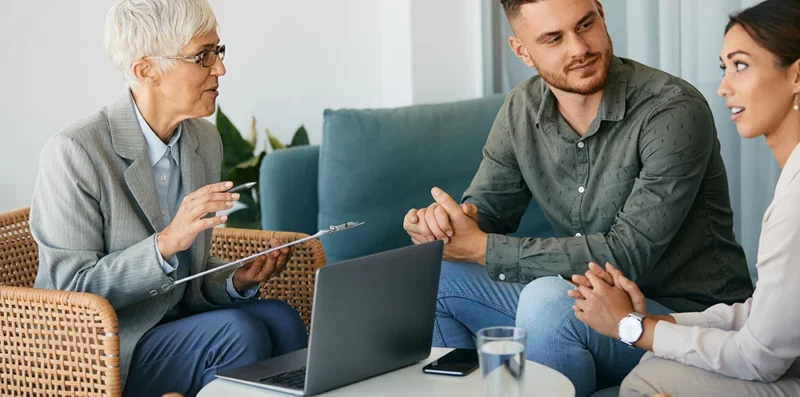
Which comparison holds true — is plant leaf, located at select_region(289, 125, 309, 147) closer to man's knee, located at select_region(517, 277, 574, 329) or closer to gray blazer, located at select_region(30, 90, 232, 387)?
Result: gray blazer, located at select_region(30, 90, 232, 387)

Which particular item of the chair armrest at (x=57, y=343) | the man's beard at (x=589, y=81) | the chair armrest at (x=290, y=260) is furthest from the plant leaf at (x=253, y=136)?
the chair armrest at (x=57, y=343)

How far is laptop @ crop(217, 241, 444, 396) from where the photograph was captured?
58.9 inches

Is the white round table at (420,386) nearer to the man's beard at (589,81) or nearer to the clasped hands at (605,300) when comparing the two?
the clasped hands at (605,300)

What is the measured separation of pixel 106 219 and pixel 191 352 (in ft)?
1.02

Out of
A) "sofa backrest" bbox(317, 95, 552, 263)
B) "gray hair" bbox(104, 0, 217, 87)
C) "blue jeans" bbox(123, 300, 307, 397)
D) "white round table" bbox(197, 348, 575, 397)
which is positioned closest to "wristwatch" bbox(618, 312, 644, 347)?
"white round table" bbox(197, 348, 575, 397)

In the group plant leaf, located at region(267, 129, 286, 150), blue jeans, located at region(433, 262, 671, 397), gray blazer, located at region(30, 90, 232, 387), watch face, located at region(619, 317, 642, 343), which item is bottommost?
blue jeans, located at region(433, 262, 671, 397)

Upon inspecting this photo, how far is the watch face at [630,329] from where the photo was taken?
5.37 ft

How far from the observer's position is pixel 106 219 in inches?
74.6

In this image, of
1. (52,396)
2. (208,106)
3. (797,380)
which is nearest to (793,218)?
(797,380)

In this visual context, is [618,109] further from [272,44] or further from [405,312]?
[272,44]

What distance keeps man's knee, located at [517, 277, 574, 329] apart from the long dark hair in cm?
60

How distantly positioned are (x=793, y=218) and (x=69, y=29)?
2665 mm

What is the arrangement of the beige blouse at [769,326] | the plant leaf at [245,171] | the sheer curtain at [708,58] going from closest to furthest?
the beige blouse at [769,326] < the sheer curtain at [708,58] < the plant leaf at [245,171]

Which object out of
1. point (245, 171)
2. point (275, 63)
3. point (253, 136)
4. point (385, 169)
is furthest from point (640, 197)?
point (275, 63)
